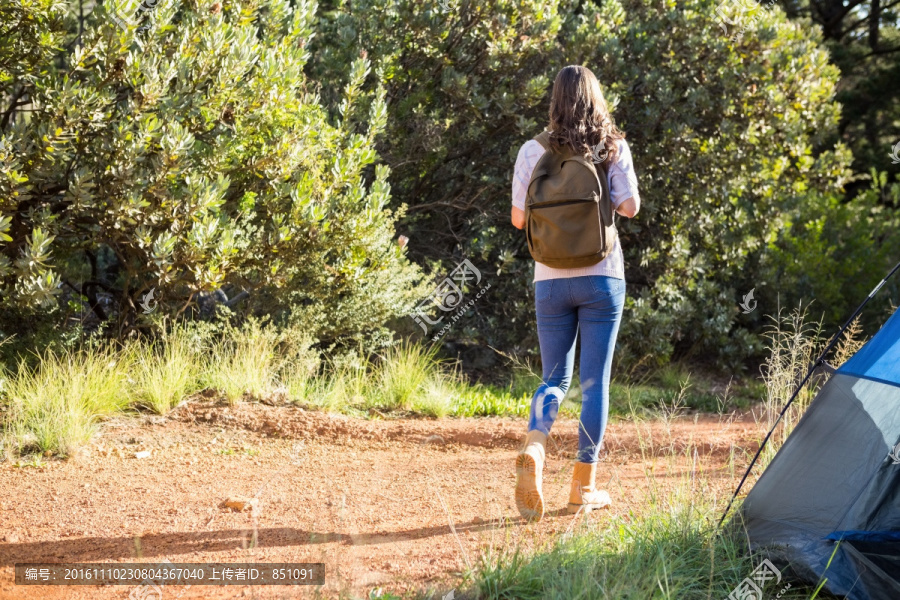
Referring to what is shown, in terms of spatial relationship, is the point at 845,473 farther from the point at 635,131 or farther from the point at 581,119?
the point at 635,131

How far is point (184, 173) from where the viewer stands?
5.59 m

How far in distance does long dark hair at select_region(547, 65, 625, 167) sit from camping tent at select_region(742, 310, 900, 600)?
1.40 metres

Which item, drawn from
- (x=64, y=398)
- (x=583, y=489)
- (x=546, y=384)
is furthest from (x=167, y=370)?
(x=583, y=489)

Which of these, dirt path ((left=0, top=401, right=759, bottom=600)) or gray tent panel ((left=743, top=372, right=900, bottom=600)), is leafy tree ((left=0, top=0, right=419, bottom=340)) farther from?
gray tent panel ((left=743, top=372, right=900, bottom=600))

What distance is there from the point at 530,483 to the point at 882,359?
1.57 meters

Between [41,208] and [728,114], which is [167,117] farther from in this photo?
[728,114]

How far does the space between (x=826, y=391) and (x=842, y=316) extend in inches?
272

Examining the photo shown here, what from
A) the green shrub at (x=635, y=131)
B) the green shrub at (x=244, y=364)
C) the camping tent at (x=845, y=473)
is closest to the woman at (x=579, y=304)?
the camping tent at (x=845, y=473)

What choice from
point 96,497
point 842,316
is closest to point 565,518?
point 96,497

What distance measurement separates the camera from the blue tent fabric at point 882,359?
3373 millimetres

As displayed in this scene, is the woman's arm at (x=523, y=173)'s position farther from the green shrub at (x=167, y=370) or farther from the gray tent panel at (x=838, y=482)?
the green shrub at (x=167, y=370)

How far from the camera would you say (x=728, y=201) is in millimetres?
9188

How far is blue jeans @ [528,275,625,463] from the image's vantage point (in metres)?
3.61

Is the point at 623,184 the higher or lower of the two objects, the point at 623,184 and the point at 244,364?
the higher
